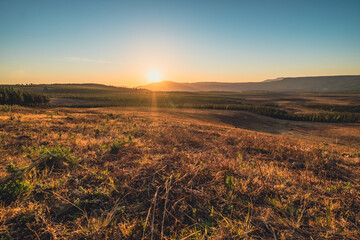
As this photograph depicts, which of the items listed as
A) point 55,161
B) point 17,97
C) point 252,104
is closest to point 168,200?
point 55,161

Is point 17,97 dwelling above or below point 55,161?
above

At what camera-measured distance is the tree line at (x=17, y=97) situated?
19.8 metres

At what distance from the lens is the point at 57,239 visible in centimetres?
155

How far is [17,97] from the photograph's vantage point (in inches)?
856

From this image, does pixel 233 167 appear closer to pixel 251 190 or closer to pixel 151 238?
pixel 251 190

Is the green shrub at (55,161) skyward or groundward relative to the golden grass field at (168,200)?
skyward

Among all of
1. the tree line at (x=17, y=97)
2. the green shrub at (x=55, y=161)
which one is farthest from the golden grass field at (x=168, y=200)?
the tree line at (x=17, y=97)

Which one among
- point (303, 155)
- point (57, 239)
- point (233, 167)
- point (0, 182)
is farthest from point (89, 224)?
point (303, 155)

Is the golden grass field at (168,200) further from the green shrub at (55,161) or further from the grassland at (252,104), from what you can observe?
the grassland at (252,104)

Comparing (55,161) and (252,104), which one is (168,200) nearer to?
(55,161)

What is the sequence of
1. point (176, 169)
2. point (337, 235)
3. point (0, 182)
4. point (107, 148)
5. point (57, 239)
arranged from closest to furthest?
point (57, 239) → point (337, 235) → point (0, 182) → point (176, 169) → point (107, 148)

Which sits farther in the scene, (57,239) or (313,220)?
(313,220)

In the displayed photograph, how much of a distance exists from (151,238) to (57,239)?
3.21 ft

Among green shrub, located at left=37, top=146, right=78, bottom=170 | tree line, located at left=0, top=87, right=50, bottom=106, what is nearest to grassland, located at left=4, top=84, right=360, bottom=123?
tree line, located at left=0, top=87, right=50, bottom=106
